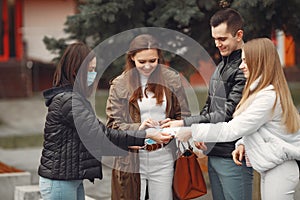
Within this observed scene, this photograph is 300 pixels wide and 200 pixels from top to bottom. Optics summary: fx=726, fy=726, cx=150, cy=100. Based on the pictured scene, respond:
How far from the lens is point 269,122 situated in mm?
Result: 4801

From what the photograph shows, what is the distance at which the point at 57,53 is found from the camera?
1008cm

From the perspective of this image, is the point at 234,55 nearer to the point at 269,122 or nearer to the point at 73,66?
the point at 269,122

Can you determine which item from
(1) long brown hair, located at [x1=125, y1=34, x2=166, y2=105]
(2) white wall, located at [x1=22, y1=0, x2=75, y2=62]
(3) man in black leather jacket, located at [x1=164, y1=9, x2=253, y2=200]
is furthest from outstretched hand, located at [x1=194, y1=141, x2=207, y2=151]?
(2) white wall, located at [x1=22, y1=0, x2=75, y2=62]

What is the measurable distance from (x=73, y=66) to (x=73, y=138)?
517 millimetres

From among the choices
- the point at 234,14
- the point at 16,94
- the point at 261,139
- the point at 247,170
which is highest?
the point at 234,14

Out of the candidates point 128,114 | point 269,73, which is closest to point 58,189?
point 128,114

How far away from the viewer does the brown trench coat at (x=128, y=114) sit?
5.39 metres

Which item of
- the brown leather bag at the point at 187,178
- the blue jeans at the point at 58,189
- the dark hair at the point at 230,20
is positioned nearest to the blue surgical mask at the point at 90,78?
the blue jeans at the point at 58,189

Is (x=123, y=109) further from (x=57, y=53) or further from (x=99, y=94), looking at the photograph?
(x=99, y=94)

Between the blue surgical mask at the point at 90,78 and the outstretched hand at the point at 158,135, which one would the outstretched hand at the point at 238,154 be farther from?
the blue surgical mask at the point at 90,78

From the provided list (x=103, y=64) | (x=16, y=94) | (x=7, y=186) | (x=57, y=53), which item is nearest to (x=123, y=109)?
(x=7, y=186)

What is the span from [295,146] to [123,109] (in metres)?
1.32

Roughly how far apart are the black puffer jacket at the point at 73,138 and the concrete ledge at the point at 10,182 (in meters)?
3.16

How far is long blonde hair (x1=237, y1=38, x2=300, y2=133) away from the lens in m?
4.77
